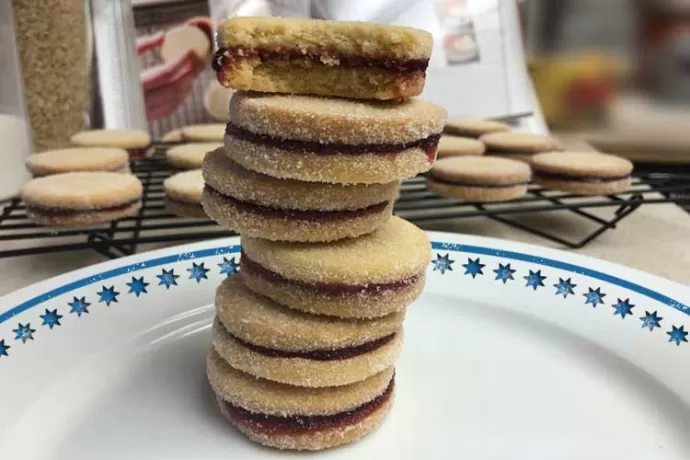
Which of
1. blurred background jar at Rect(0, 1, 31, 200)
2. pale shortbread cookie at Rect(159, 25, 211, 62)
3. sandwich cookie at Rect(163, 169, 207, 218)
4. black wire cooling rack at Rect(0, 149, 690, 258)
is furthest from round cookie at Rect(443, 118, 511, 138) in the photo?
blurred background jar at Rect(0, 1, 31, 200)

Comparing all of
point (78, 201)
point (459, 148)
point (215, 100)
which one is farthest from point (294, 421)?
point (215, 100)

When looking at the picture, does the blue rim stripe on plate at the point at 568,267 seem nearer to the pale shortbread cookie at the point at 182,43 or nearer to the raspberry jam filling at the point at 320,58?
the raspberry jam filling at the point at 320,58

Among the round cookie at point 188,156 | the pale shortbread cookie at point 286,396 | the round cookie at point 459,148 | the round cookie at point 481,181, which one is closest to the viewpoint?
the pale shortbread cookie at point 286,396

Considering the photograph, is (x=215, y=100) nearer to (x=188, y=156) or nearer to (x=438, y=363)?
(x=188, y=156)

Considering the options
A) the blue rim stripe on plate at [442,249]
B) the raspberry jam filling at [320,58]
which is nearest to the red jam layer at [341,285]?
the raspberry jam filling at [320,58]

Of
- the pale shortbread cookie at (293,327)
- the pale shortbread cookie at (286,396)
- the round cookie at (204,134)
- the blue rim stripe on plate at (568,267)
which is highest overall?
the round cookie at (204,134)

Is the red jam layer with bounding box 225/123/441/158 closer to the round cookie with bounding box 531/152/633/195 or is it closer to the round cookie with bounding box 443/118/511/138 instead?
the round cookie with bounding box 531/152/633/195

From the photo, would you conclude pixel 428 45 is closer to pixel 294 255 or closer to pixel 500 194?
pixel 294 255
